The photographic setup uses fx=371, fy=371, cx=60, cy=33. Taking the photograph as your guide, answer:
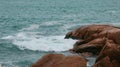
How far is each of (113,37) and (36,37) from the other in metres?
16.6

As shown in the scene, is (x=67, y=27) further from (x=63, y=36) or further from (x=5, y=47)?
(x=5, y=47)

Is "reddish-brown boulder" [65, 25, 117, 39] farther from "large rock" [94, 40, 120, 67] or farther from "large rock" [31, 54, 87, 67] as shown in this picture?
"large rock" [31, 54, 87, 67]

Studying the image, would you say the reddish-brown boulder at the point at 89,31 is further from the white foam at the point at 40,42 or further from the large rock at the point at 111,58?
the large rock at the point at 111,58

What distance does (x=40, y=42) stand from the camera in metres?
45.6

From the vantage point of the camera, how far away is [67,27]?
59188 millimetres

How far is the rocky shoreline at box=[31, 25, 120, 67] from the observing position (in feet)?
92.7

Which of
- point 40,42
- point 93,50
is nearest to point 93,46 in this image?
point 93,50

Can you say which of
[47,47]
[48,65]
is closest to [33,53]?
[47,47]

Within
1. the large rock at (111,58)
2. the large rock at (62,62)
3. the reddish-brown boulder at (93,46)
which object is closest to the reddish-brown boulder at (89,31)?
the reddish-brown boulder at (93,46)

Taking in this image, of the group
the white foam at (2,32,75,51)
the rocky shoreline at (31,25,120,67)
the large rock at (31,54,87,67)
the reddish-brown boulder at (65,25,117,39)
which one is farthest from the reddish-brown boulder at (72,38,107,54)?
the large rock at (31,54,87,67)

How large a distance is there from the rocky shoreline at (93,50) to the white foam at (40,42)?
1.62 metres

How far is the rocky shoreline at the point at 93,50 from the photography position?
2827 cm

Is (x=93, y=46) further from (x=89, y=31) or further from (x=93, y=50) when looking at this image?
(x=89, y=31)

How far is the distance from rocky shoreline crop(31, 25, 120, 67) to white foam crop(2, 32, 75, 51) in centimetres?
162
